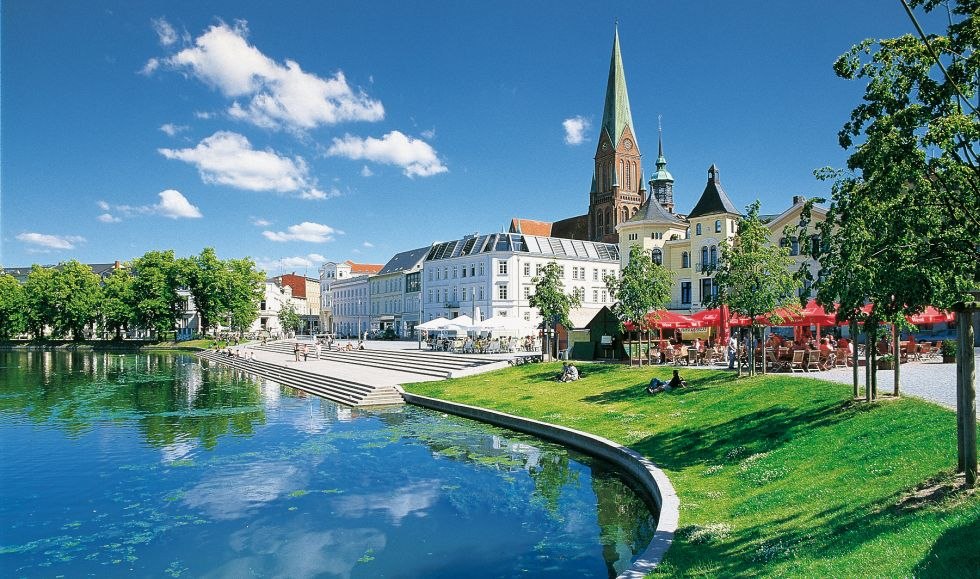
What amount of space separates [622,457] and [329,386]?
2383 centimetres

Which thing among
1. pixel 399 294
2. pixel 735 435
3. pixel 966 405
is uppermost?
pixel 399 294

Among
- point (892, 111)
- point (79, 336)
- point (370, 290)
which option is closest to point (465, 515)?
point (892, 111)

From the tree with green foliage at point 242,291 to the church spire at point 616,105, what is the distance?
62.4 metres

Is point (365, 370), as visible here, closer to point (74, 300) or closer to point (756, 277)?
point (756, 277)

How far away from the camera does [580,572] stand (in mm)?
11125

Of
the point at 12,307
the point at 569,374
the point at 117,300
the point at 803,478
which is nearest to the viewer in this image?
the point at 803,478

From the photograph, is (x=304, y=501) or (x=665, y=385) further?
(x=665, y=385)

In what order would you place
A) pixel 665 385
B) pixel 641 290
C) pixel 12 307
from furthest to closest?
1. pixel 12 307
2. pixel 641 290
3. pixel 665 385

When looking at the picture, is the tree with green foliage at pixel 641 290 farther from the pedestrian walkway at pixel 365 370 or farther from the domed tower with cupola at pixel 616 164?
the domed tower with cupola at pixel 616 164

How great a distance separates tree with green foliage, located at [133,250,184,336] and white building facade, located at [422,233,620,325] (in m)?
36.1

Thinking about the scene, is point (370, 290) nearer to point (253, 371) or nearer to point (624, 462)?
point (253, 371)

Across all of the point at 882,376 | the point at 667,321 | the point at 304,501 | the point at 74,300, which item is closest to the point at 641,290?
the point at 667,321

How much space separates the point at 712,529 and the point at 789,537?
4.70ft

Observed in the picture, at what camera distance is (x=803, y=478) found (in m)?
11.7
